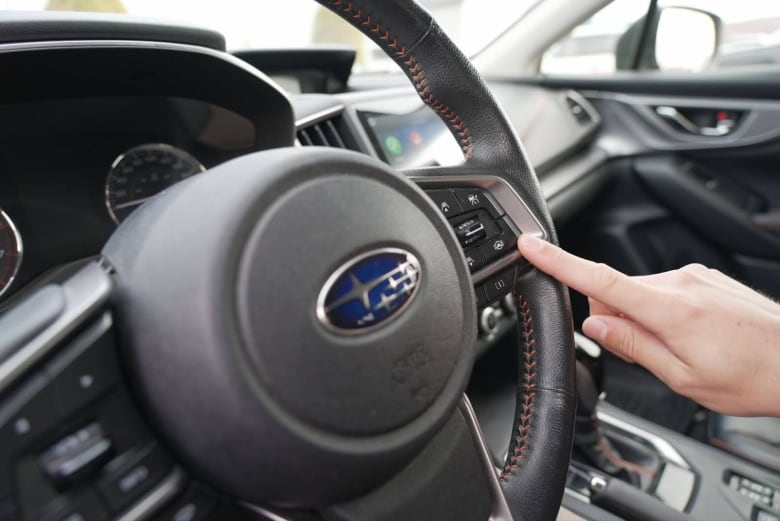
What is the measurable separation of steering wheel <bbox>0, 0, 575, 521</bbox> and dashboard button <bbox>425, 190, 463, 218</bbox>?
16 centimetres

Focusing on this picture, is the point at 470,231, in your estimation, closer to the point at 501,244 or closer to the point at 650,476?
the point at 501,244

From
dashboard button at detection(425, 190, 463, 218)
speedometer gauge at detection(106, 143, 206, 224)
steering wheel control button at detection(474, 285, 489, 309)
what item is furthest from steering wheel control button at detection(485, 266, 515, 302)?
speedometer gauge at detection(106, 143, 206, 224)

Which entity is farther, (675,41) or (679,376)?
(675,41)

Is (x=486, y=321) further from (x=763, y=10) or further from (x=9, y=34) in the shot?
(x=763, y=10)

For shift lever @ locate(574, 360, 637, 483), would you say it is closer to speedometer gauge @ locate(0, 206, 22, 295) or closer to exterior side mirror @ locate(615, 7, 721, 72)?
speedometer gauge @ locate(0, 206, 22, 295)

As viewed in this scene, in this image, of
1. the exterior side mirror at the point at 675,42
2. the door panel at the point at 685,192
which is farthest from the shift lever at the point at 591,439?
the exterior side mirror at the point at 675,42

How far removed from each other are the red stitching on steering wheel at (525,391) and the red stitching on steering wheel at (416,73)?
25 cm

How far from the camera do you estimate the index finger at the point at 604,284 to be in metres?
0.79

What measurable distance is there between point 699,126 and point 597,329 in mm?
1795

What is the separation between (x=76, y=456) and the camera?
532 mm

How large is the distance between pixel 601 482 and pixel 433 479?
795 millimetres

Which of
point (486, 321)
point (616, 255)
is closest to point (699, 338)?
point (486, 321)

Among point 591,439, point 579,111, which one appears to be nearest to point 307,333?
point 591,439

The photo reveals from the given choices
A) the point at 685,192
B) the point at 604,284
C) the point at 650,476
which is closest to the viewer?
the point at 604,284
